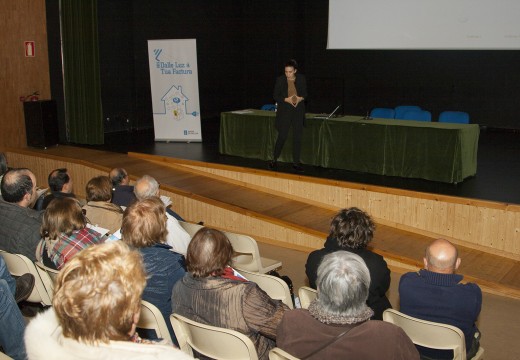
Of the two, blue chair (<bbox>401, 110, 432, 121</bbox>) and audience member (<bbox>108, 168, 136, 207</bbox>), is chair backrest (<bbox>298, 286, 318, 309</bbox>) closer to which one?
audience member (<bbox>108, 168, 136, 207</bbox>)

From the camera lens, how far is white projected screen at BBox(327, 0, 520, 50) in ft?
25.9

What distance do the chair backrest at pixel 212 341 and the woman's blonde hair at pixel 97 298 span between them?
90 cm

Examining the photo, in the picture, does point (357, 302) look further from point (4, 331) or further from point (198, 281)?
point (4, 331)

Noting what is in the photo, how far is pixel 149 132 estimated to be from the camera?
423 inches

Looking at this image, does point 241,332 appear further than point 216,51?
No

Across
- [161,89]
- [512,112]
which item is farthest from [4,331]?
[512,112]

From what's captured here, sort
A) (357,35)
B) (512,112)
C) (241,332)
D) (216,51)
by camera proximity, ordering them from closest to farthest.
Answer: (241,332) < (357,35) < (512,112) < (216,51)

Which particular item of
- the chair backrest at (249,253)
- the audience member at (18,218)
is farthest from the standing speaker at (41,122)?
the chair backrest at (249,253)

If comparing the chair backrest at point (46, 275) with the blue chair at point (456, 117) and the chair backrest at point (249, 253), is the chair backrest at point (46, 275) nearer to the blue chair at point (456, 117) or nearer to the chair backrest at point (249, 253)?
the chair backrest at point (249, 253)

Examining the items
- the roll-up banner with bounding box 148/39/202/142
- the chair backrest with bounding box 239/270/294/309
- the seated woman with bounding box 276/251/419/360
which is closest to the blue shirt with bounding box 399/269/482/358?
the chair backrest with bounding box 239/270/294/309

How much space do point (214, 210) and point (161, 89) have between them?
11.2ft

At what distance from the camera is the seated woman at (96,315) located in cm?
148

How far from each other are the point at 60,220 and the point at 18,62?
22.0 ft

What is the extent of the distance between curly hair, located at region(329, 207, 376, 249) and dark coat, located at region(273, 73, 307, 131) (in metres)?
3.83
